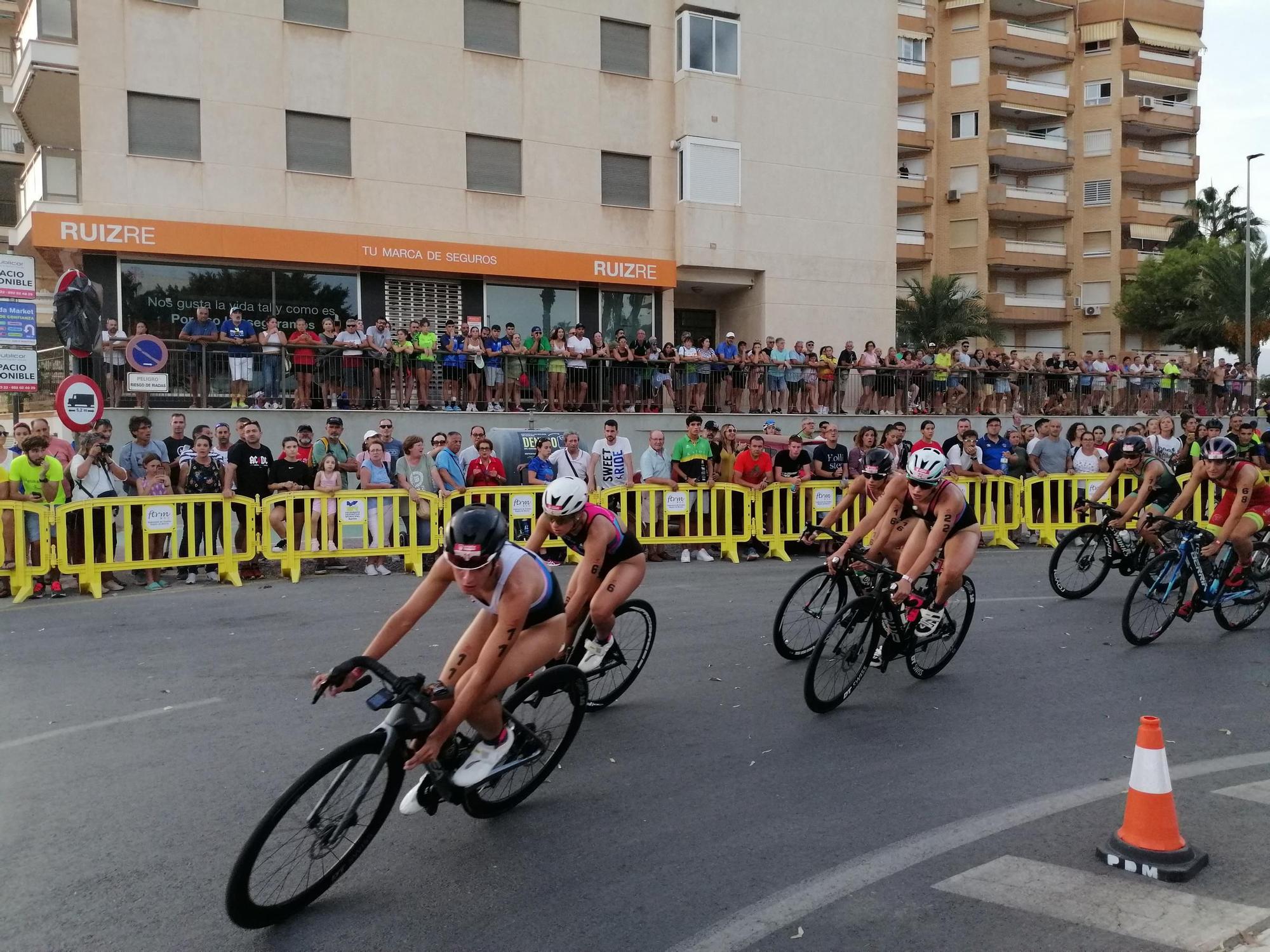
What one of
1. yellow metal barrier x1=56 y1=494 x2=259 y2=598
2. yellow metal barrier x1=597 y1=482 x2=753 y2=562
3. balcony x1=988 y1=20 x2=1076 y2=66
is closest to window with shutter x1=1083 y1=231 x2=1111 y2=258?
balcony x1=988 y1=20 x2=1076 y2=66

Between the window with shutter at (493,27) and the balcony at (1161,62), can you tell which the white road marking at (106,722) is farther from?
the balcony at (1161,62)

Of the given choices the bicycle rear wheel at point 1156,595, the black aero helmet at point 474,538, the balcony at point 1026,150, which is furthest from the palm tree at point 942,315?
the black aero helmet at point 474,538

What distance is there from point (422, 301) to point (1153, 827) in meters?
21.7

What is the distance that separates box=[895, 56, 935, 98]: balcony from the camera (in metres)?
50.8

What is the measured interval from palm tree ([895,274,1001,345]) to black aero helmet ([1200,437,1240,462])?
37999 mm

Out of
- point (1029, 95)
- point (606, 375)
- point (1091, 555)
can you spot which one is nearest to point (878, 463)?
point (1091, 555)

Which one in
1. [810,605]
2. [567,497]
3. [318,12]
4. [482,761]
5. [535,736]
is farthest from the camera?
[318,12]

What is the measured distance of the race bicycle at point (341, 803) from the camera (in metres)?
3.89

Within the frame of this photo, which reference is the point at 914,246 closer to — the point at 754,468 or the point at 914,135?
the point at 914,135

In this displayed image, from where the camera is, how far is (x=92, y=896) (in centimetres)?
418

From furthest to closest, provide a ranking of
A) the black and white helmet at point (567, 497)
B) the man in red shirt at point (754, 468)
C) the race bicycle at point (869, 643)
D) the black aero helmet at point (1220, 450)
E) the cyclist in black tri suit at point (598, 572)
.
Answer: the man in red shirt at point (754, 468)
the black aero helmet at point (1220, 450)
the race bicycle at point (869, 643)
the cyclist in black tri suit at point (598, 572)
the black and white helmet at point (567, 497)

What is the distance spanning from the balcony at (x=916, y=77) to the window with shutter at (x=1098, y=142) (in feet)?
33.5

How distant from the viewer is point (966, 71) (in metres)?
51.9

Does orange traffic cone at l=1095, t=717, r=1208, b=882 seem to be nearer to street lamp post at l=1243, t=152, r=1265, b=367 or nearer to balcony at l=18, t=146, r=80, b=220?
balcony at l=18, t=146, r=80, b=220
